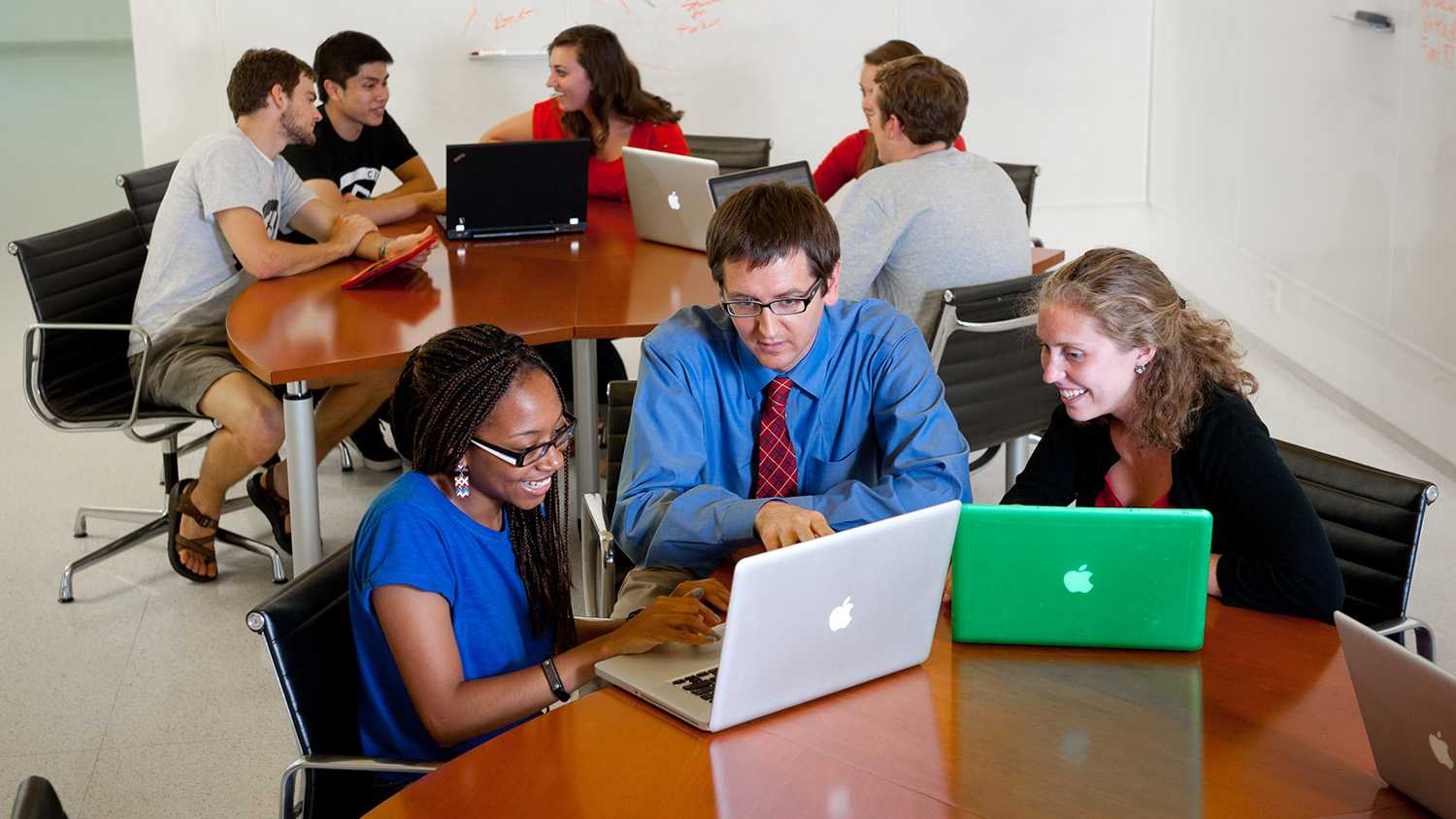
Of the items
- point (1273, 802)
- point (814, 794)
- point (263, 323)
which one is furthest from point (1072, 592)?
point (263, 323)

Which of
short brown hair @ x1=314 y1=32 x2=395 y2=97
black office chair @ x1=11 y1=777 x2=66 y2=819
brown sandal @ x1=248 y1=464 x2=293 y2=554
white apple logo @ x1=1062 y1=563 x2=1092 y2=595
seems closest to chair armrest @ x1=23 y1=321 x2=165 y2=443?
brown sandal @ x1=248 y1=464 x2=293 y2=554

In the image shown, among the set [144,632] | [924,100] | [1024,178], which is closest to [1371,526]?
[924,100]

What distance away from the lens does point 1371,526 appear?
1.86 metres

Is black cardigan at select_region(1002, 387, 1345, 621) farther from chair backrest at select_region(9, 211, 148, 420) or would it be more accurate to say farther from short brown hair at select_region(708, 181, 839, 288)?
chair backrest at select_region(9, 211, 148, 420)

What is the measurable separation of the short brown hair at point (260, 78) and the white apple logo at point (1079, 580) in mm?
2629

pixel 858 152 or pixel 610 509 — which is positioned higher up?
pixel 858 152

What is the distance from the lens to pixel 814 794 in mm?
1292

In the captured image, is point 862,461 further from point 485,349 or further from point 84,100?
point 84,100

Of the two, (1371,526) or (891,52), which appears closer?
(1371,526)

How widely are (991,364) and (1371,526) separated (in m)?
1.20

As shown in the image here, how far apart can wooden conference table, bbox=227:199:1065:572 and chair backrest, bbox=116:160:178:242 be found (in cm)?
65

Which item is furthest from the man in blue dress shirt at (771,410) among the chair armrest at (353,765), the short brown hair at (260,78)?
the short brown hair at (260,78)

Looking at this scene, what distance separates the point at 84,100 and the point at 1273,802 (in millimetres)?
12858

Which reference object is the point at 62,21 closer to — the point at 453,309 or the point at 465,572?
the point at 453,309
